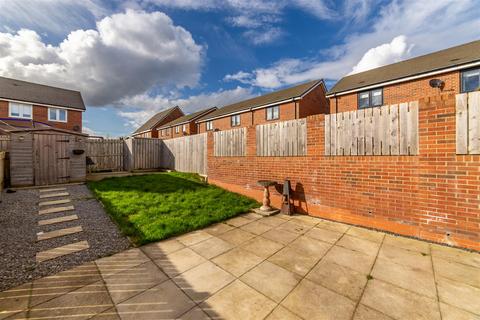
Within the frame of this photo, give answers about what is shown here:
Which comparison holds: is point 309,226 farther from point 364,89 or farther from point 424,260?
point 364,89

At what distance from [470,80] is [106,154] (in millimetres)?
20617

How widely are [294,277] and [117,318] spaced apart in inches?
81.7

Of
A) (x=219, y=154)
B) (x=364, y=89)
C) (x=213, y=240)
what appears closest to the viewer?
(x=213, y=240)

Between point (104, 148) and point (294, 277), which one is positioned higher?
point (104, 148)

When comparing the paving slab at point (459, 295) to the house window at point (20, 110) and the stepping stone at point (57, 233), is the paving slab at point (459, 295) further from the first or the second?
the house window at point (20, 110)

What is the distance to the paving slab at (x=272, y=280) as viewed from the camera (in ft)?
7.92

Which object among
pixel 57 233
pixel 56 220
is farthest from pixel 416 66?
pixel 56 220

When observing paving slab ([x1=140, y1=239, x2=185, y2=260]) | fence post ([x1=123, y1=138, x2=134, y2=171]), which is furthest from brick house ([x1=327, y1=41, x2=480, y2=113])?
paving slab ([x1=140, y1=239, x2=185, y2=260])

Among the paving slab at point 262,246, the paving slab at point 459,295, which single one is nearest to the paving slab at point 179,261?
the paving slab at point 262,246

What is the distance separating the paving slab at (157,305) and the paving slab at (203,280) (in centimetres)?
10

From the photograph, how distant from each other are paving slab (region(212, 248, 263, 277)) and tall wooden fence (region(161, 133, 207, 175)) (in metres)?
6.56

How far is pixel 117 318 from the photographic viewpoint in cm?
203

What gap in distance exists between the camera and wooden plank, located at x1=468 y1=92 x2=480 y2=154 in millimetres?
3193

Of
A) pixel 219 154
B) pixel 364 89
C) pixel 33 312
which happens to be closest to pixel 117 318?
pixel 33 312
